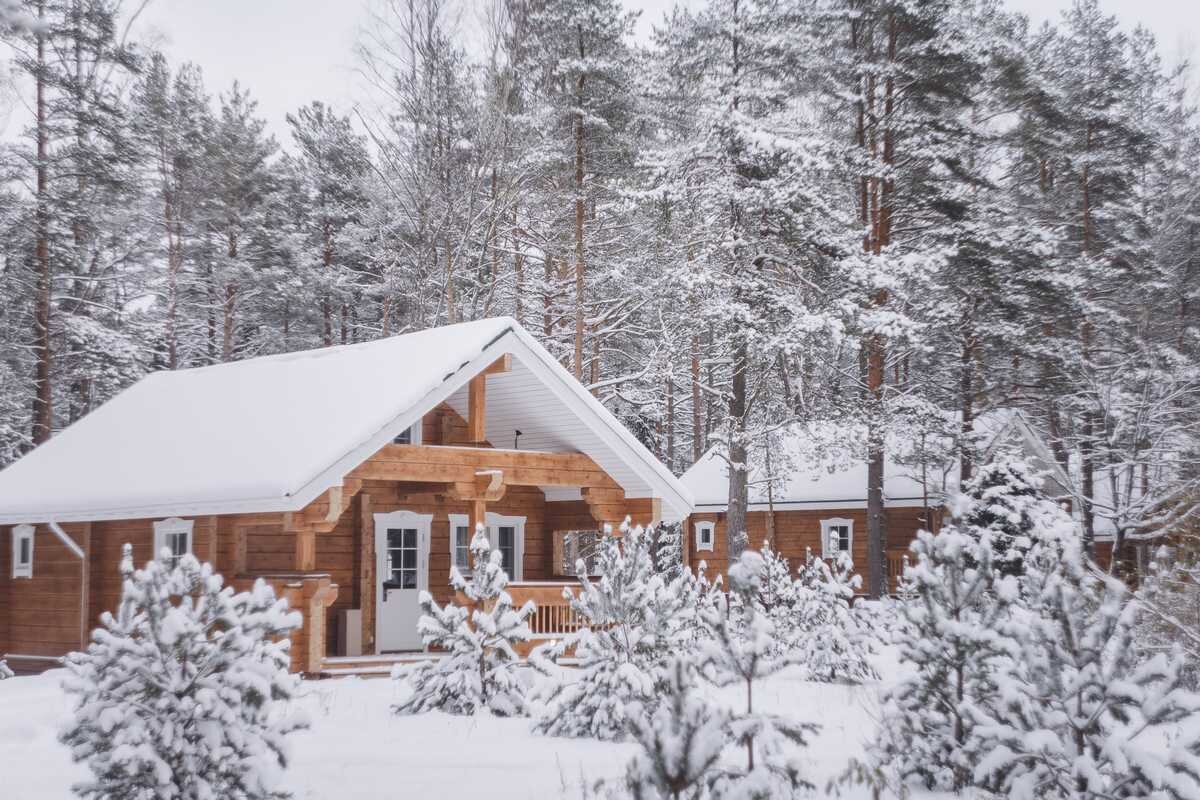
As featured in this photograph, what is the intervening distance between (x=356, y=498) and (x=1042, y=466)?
1954 cm

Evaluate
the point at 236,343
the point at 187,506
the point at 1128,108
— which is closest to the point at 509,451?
the point at 187,506

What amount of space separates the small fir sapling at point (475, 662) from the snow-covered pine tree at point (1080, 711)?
640 centimetres

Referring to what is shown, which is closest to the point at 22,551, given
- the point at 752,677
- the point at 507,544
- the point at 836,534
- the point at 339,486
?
the point at 507,544

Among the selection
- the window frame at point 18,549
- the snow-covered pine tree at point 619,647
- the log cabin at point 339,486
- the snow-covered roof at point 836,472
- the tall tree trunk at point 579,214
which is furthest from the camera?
the tall tree trunk at point 579,214

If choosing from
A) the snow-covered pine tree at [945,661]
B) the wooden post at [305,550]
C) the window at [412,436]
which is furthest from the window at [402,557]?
the snow-covered pine tree at [945,661]

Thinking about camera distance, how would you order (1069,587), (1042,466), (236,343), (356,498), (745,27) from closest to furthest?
(1069,587) < (356,498) < (745,27) < (1042,466) < (236,343)

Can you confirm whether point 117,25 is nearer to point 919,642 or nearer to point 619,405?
point 619,405

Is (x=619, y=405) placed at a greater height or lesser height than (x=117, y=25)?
lesser

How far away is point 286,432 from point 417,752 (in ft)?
25.4

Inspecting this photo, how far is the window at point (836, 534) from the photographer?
32.7 m

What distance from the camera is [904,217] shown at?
1001 inches

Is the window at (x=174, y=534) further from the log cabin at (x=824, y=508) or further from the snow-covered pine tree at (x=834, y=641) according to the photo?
the log cabin at (x=824, y=508)

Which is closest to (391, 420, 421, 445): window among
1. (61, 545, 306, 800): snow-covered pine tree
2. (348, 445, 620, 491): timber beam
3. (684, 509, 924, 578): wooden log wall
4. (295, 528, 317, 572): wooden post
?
(348, 445, 620, 491): timber beam

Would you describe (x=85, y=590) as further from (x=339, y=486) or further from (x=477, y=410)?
(x=477, y=410)
